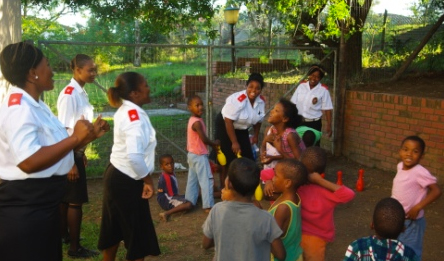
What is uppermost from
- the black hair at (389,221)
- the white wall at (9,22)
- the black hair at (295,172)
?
the white wall at (9,22)

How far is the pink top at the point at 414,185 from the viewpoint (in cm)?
373

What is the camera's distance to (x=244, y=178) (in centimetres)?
287

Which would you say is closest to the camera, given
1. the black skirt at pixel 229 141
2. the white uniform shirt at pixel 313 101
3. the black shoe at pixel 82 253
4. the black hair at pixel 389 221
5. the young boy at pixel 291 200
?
the black hair at pixel 389 221

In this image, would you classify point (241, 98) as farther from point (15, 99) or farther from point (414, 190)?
point (15, 99)

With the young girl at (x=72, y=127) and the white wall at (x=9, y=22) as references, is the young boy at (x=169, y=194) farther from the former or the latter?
the white wall at (x=9, y=22)

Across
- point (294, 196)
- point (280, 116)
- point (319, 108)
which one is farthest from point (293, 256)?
point (319, 108)

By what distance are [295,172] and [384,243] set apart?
0.78 meters

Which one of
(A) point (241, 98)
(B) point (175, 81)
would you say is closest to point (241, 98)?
(A) point (241, 98)

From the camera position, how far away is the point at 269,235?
111 inches

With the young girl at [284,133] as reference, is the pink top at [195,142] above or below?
below

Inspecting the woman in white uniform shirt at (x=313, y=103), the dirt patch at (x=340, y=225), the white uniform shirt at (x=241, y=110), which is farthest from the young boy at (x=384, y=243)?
the woman in white uniform shirt at (x=313, y=103)

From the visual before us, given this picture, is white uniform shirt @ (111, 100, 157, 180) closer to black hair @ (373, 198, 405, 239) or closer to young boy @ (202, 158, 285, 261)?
young boy @ (202, 158, 285, 261)

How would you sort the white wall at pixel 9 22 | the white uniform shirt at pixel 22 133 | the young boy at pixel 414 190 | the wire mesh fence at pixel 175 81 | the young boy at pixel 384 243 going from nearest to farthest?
the white uniform shirt at pixel 22 133
the young boy at pixel 384 243
the young boy at pixel 414 190
the white wall at pixel 9 22
the wire mesh fence at pixel 175 81

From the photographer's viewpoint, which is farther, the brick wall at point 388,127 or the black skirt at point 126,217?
the brick wall at point 388,127
